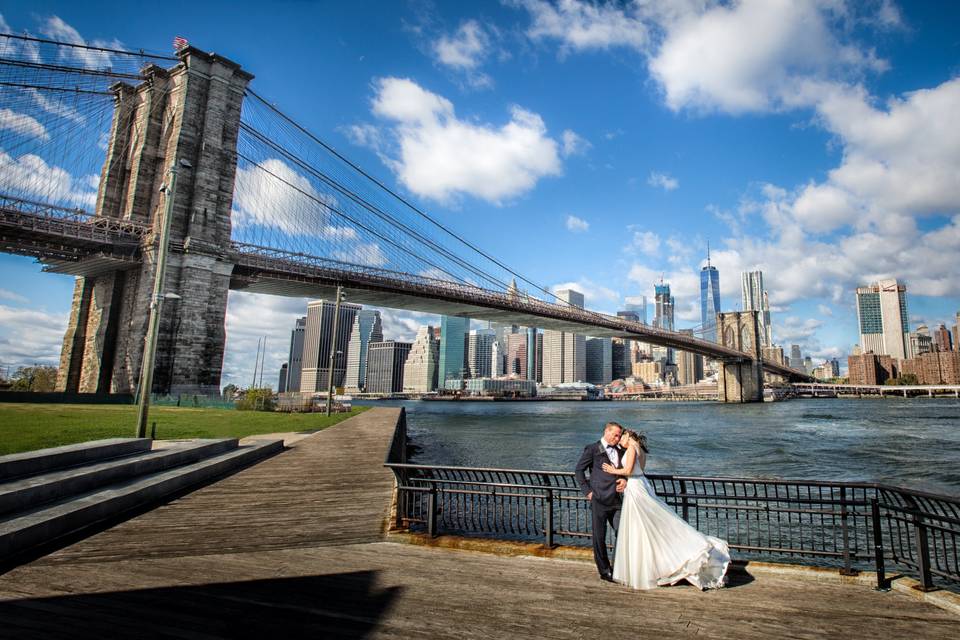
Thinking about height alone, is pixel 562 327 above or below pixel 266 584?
above

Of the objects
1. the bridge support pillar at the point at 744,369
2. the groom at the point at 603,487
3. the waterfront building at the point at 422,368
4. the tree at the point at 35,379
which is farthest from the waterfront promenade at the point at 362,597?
the waterfront building at the point at 422,368

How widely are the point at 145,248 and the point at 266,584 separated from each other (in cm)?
3655

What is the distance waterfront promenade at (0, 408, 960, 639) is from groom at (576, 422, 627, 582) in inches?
11.9

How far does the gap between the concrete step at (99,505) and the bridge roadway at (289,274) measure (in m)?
29.1

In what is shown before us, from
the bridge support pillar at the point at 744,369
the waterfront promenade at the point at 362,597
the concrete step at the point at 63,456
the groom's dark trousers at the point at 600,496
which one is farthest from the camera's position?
the bridge support pillar at the point at 744,369

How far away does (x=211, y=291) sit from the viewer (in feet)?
115

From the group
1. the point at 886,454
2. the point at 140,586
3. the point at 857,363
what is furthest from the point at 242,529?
the point at 857,363

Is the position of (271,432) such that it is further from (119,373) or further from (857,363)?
(857,363)

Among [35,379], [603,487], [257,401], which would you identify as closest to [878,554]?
[603,487]

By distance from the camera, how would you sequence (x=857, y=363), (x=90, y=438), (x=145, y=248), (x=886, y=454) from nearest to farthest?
(x=90, y=438), (x=886, y=454), (x=145, y=248), (x=857, y=363)

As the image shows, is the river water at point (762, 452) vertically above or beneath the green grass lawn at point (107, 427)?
beneath

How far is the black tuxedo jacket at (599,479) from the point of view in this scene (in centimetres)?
523

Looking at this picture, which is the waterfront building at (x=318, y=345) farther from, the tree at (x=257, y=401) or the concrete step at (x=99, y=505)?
the concrete step at (x=99, y=505)

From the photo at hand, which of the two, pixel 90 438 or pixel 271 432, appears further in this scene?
pixel 271 432
